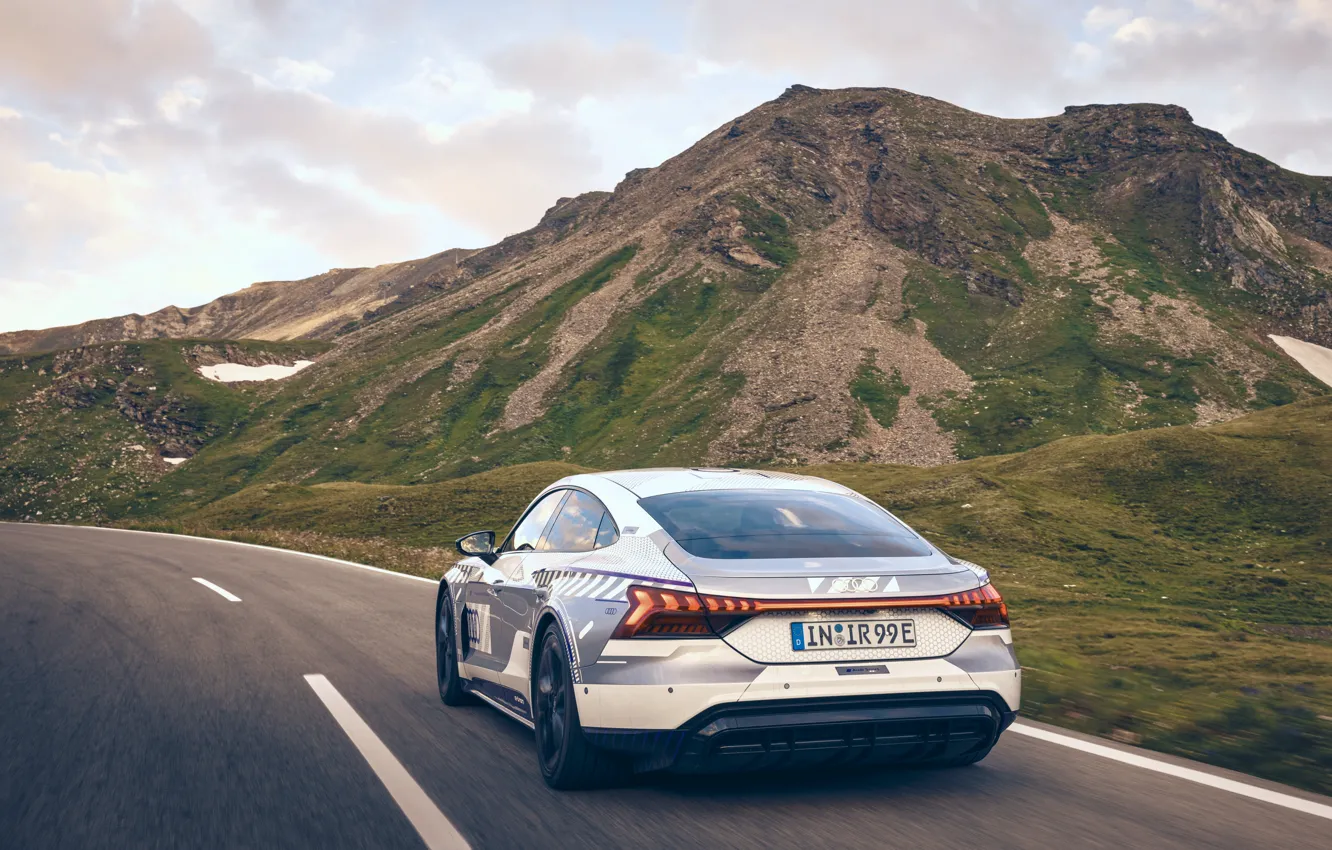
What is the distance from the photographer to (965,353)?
282 ft

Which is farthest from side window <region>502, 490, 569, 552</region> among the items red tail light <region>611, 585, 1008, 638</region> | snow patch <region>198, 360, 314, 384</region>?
snow patch <region>198, 360, 314, 384</region>

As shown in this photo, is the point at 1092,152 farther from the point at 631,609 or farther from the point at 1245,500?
the point at 631,609

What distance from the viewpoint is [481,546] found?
24.4 feet

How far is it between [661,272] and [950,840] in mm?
105934

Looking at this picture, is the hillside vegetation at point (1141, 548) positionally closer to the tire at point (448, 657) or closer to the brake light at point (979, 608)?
the brake light at point (979, 608)

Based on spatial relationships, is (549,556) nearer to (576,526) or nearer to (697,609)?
(576,526)

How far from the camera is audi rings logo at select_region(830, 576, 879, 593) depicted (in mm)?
4637

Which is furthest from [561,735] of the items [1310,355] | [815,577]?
[1310,355]

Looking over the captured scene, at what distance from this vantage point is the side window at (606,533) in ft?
17.6

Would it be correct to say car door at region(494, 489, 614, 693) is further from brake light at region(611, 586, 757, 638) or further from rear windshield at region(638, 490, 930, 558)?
brake light at region(611, 586, 757, 638)

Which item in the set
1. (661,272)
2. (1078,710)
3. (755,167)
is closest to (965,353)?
(661,272)

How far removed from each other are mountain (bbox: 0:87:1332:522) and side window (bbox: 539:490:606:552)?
206 feet

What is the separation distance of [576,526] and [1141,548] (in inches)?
1235

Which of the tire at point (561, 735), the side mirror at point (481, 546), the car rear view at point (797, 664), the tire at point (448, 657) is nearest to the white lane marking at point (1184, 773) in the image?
the car rear view at point (797, 664)
